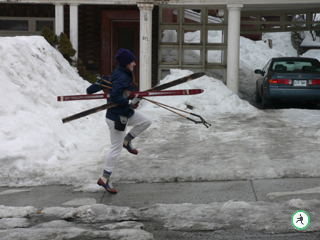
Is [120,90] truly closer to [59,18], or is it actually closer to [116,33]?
[59,18]

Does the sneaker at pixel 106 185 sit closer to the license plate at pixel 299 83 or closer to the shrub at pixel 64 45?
the license plate at pixel 299 83

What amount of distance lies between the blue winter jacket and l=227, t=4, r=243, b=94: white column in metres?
7.80

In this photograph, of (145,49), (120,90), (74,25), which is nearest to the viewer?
(120,90)

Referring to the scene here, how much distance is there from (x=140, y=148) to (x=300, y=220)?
394 centimetres

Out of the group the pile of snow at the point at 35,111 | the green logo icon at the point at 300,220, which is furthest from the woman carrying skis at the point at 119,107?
the green logo icon at the point at 300,220

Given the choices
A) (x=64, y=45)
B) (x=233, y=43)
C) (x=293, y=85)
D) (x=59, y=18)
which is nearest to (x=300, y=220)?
(x=293, y=85)

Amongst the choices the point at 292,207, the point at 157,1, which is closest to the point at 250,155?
the point at 292,207

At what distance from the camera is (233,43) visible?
41.8ft

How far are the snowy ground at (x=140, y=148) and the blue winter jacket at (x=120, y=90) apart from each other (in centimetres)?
104

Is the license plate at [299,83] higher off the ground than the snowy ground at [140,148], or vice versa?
the license plate at [299,83]

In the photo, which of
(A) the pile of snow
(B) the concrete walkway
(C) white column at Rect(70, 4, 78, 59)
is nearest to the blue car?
(A) the pile of snow

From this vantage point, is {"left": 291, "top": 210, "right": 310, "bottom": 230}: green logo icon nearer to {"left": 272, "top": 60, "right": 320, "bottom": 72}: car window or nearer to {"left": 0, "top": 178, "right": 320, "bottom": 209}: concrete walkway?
{"left": 0, "top": 178, "right": 320, "bottom": 209}: concrete walkway

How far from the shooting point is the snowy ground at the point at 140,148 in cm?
453

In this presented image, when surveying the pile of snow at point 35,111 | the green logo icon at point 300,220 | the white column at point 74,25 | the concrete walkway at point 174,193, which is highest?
the white column at point 74,25
